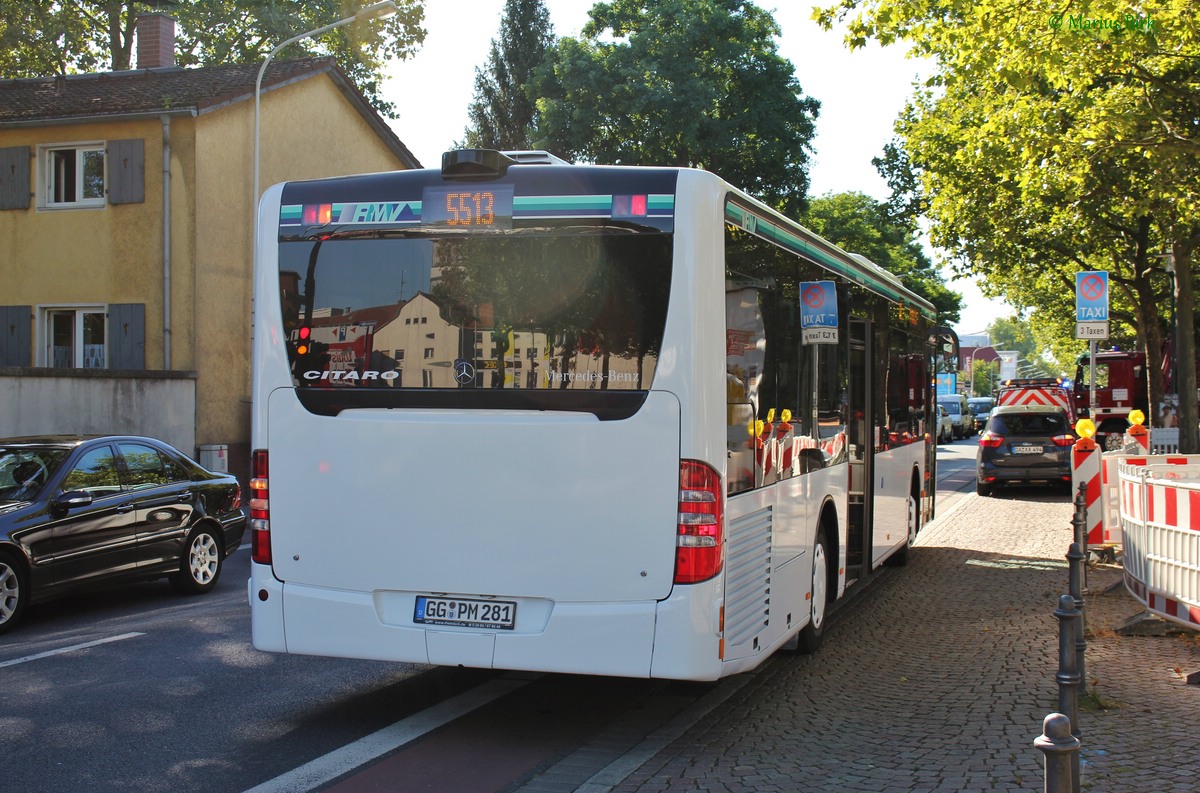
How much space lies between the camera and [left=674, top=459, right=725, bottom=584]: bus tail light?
19.7 ft

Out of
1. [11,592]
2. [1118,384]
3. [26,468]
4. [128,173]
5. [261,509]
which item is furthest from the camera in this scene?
[1118,384]

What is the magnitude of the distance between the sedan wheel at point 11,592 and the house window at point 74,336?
16.0 meters

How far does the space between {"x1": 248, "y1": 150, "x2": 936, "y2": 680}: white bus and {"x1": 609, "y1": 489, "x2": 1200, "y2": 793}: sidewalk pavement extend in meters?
0.50

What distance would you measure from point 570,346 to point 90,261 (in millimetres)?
21232

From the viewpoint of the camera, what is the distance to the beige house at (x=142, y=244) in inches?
953

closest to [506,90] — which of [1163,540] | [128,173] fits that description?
[128,173]

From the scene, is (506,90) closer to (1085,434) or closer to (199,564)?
(1085,434)

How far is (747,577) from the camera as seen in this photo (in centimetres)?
667

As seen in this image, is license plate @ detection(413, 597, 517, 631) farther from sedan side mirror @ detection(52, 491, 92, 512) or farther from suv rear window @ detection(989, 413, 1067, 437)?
suv rear window @ detection(989, 413, 1067, 437)

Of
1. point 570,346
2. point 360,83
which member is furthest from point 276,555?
point 360,83


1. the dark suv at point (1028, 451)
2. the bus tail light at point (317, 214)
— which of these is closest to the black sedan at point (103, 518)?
the bus tail light at point (317, 214)

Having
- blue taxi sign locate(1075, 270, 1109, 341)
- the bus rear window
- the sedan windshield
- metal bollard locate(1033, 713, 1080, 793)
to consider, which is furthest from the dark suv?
metal bollard locate(1033, 713, 1080, 793)

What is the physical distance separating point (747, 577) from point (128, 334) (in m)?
20.4

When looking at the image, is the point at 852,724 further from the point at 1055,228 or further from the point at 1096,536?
the point at 1055,228
